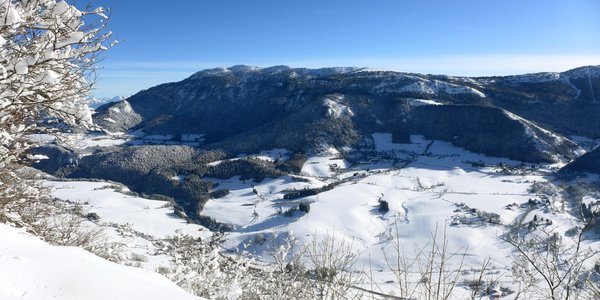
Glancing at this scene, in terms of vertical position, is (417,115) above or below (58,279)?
below

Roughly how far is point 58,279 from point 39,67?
3939 millimetres

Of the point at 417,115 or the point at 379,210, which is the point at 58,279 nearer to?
the point at 379,210

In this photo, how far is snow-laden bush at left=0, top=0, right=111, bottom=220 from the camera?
6.02m

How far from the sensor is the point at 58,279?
4.74m

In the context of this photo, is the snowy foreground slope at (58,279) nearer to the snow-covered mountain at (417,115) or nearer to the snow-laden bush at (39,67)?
the snow-laden bush at (39,67)

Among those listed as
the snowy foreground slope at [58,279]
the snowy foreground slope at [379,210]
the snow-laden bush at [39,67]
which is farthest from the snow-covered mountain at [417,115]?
the snowy foreground slope at [58,279]

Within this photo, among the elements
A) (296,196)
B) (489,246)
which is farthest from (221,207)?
(489,246)

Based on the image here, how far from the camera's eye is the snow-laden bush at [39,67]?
19.7 ft

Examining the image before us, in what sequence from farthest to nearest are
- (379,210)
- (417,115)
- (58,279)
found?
(417,115) < (379,210) < (58,279)

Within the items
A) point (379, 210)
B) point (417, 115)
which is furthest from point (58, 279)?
point (417, 115)

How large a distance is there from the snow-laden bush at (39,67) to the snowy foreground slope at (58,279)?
6.45 feet

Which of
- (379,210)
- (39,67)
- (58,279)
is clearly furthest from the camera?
(379,210)

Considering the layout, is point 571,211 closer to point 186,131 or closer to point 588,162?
point 588,162

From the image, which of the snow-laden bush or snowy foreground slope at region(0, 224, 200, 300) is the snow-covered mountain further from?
snowy foreground slope at region(0, 224, 200, 300)
